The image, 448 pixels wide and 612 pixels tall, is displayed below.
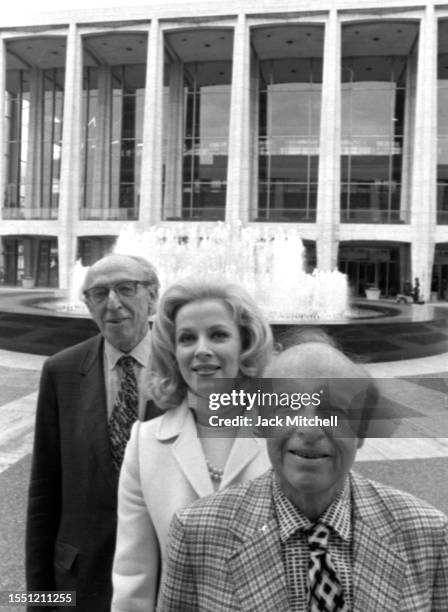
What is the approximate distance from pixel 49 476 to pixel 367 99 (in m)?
39.3

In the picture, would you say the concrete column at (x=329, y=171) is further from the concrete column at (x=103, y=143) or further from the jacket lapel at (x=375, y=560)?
the jacket lapel at (x=375, y=560)

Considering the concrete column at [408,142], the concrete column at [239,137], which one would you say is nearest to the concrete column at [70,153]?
the concrete column at [239,137]

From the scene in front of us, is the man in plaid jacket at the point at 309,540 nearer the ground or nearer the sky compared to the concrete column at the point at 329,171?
nearer the ground

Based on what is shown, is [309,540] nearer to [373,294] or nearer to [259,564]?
[259,564]

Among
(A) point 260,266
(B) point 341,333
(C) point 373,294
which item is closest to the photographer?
(B) point 341,333

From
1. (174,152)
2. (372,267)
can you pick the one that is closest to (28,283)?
(174,152)

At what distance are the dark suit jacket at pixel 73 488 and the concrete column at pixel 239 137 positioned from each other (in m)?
32.7

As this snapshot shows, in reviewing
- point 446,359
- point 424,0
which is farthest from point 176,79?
point 446,359

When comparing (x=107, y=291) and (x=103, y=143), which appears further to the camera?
(x=103, y=143)

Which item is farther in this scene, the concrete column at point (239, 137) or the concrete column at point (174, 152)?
the concrete column at point (174, 152)

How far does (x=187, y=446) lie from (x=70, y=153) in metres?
36.8

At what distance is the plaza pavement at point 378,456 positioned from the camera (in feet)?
13.3

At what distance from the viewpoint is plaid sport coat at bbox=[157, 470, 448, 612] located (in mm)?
1229

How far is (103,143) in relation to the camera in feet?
132
